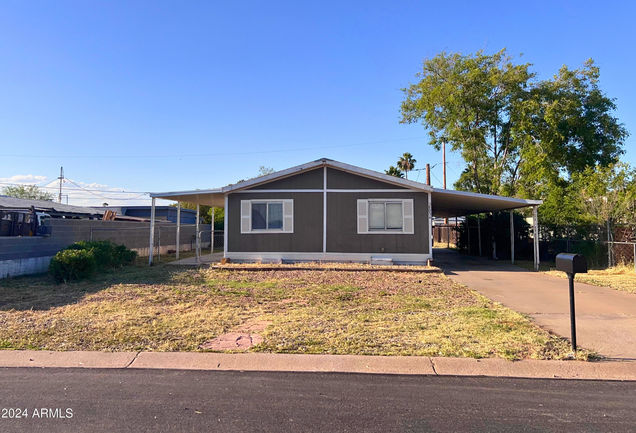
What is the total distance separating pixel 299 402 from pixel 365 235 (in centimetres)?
1062

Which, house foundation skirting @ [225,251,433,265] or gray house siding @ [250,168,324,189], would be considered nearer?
house foundation skirting @ [225,251,433,265]

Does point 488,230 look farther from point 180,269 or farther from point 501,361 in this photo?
point 501,361

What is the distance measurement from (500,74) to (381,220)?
13761 mm

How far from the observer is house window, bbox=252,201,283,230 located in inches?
571

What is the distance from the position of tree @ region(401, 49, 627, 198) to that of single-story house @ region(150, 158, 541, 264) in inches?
369

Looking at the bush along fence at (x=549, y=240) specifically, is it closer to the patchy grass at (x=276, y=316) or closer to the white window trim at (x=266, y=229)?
the patchy grass at (x=276, y=316)

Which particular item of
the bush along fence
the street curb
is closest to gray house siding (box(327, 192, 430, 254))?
the bush along fence

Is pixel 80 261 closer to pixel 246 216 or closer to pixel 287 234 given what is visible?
pixel 246 216

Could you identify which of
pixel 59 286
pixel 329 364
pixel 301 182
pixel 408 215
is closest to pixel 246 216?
pixel 301 182

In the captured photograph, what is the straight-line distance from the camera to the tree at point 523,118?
842 inches

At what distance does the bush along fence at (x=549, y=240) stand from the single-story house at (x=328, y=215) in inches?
122

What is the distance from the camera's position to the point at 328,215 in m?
14.2

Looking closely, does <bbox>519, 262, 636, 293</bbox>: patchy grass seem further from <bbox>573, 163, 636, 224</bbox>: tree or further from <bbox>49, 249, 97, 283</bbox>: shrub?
<bbox>49, 249, 97, 283</bbox>: shrub

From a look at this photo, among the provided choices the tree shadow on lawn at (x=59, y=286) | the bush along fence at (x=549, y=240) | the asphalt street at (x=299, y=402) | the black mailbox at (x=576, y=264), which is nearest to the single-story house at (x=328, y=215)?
the tree shadow on lawn at (x=59, y=286)
